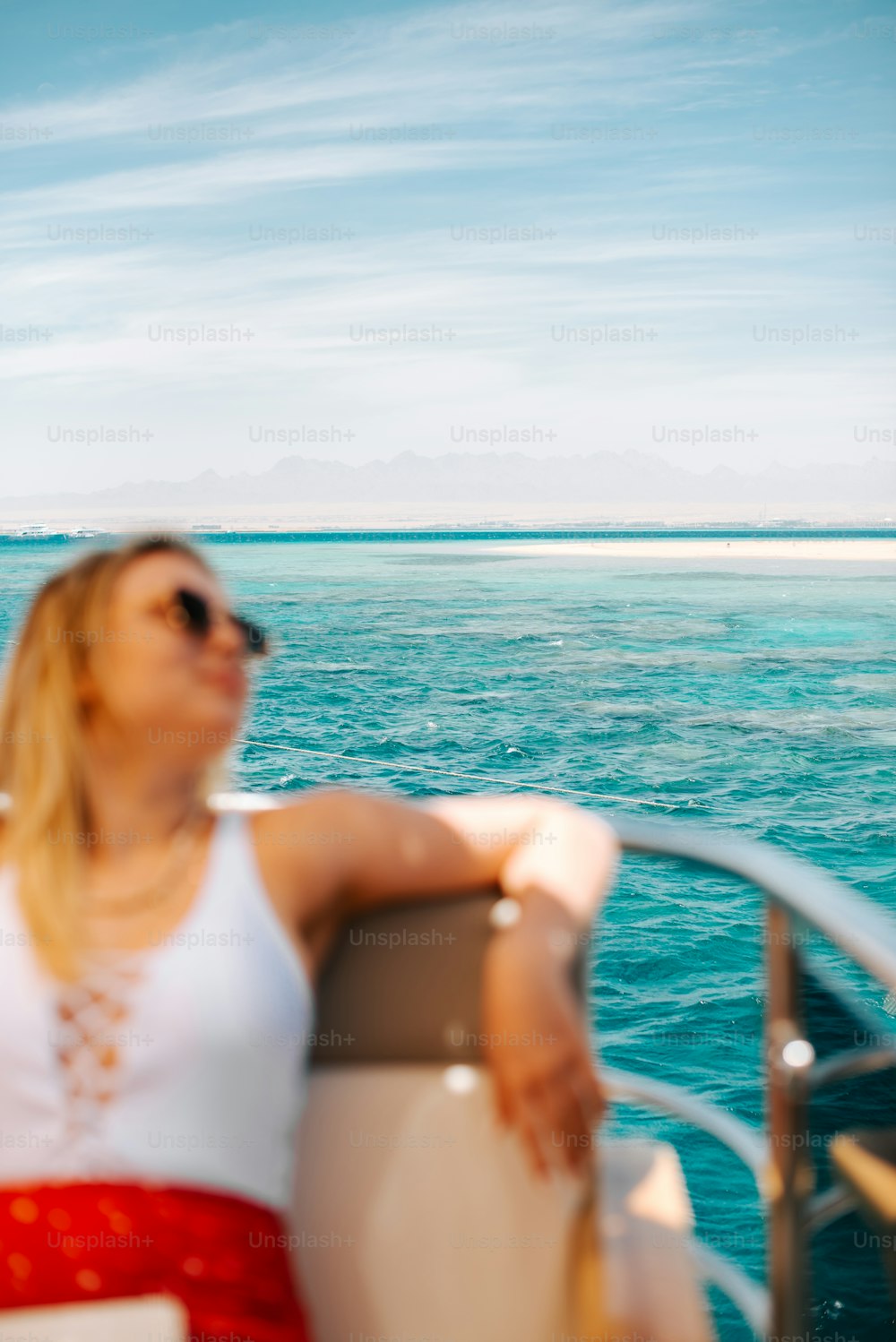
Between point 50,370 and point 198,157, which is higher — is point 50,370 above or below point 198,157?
below

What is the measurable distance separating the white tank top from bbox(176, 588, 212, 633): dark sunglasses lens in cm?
32

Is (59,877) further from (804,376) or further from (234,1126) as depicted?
(804,376)

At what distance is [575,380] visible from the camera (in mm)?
75438

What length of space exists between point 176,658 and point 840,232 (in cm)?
7132

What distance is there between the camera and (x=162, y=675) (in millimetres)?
1291

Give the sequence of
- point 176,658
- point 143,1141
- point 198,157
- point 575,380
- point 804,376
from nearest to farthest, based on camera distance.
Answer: point 143,1141
point 176,658
point 198,157
point 575,380
point 804,376

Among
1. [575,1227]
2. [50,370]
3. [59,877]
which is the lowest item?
[575,1227]

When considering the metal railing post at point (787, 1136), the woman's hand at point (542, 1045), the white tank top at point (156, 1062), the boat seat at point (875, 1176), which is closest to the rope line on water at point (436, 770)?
the white tank top at point (156, 1062)

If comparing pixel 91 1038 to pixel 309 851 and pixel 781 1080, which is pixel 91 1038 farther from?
pixel 781 1080

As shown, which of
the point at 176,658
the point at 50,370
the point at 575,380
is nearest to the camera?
the point at 176,658

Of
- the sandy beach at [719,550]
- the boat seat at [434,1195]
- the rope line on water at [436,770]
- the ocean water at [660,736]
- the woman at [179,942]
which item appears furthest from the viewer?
the sandy beach at [719,550]

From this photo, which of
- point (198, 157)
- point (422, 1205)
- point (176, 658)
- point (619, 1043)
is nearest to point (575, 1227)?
point (422, 1205)

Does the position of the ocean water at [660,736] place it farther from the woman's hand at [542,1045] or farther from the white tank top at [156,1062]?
the white tank top at [156,1062]

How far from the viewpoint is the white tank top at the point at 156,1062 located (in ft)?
Result: 3.92
